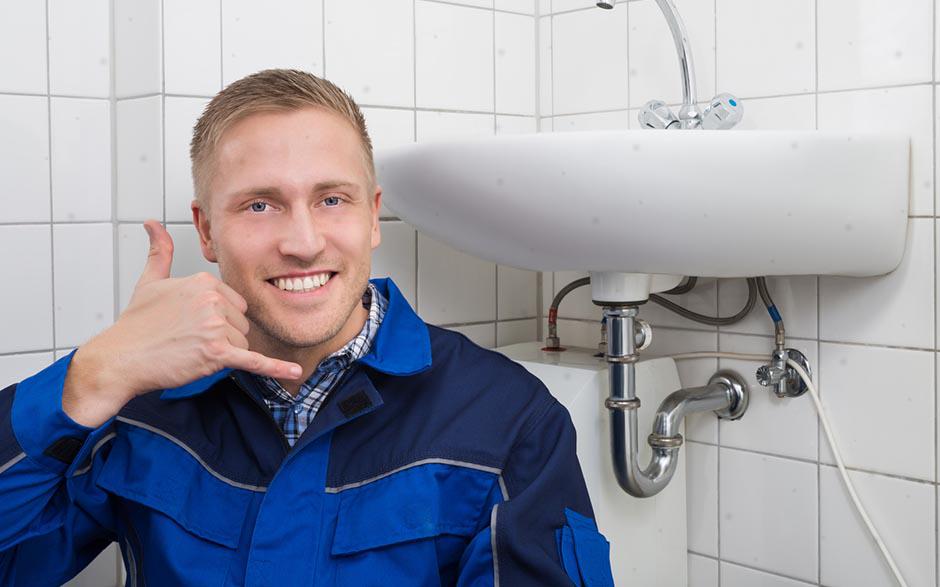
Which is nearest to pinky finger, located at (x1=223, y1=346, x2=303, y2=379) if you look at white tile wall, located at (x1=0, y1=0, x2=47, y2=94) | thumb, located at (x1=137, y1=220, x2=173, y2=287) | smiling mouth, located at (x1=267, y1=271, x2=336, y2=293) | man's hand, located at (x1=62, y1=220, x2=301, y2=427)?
man's hand, located at (x1=62, y1=220, x2=301, y2=427)

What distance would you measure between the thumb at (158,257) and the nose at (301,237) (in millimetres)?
193

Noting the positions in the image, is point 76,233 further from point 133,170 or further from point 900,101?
point 900,101

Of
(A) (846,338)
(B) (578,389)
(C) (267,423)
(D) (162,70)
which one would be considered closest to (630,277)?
(B) (578,389)

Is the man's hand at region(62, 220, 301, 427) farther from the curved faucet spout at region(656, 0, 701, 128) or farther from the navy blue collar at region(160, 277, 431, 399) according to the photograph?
the curved faucet spout at region(656, 0, 701, 128)

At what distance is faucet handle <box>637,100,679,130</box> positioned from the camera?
1.52 metres

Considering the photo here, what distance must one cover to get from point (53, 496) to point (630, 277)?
786 mm

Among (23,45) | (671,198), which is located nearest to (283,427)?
(671,198)

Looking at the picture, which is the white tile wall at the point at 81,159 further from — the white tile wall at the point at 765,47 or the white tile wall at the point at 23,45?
the white tile wall at the point at 765,47

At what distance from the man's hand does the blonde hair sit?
0.17 m

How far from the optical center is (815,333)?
59.9 inches

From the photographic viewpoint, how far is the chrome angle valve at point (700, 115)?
4.84ft

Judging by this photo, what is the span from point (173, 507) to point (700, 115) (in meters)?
0.93

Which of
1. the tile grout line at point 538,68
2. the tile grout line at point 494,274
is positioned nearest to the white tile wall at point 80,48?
the tile grout line at point 494,274

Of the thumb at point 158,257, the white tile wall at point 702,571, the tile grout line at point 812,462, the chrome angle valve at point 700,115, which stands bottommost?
the white tile wall at point 702,571
